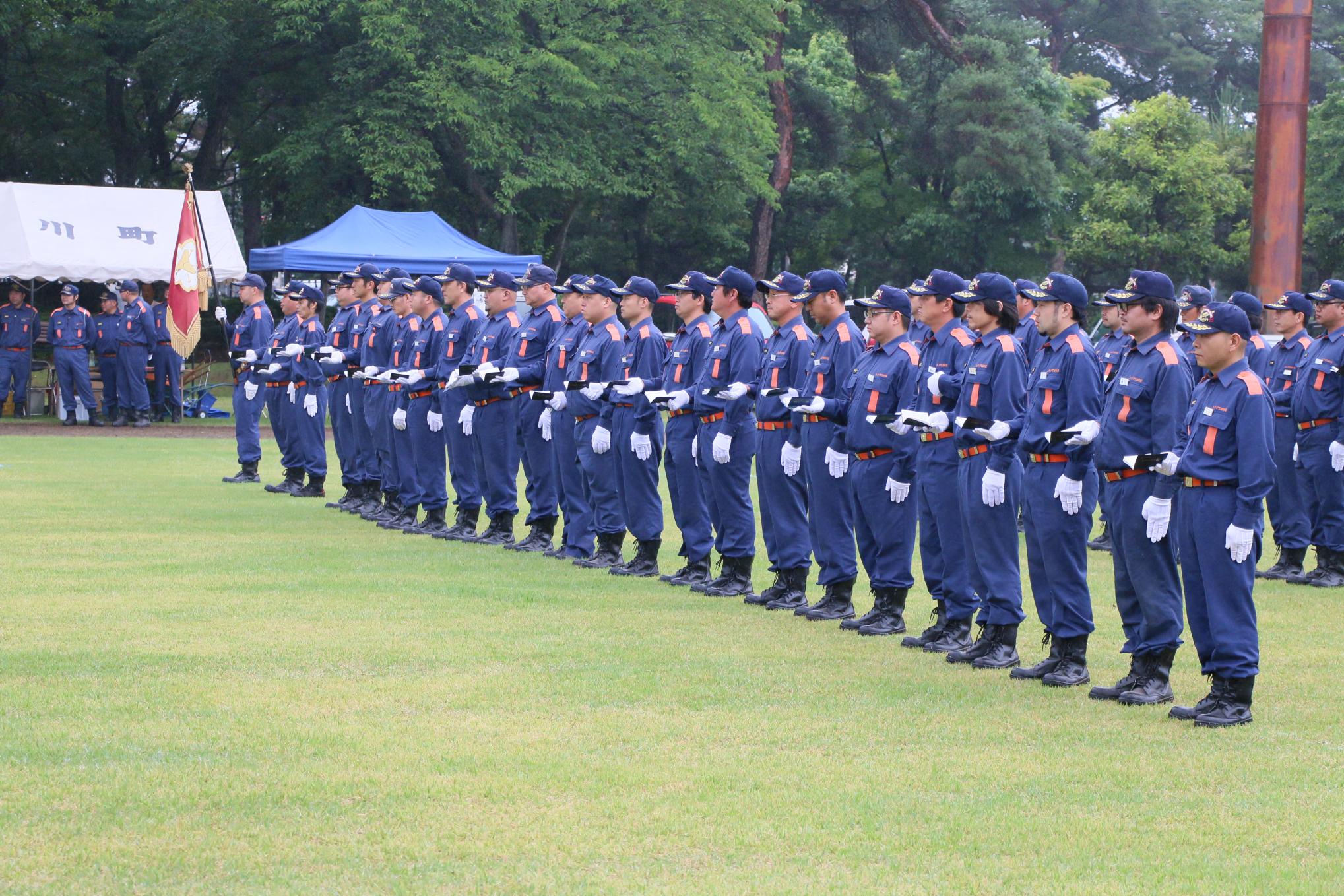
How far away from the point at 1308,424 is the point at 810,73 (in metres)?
30.5

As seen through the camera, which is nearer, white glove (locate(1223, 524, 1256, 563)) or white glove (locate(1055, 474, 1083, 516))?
white glove (locate(1223, 524, 1256, 563))

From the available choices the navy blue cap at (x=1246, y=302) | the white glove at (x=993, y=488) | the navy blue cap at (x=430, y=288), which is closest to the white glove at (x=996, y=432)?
the white glove at (x=993, y=488)

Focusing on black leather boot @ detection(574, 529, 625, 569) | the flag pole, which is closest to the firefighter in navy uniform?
black leather boot @ detection(574, 529, 625, 569)

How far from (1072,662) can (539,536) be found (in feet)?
19.7

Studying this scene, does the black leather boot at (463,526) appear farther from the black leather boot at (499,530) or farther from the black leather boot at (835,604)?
the black leather boot at (835,604)

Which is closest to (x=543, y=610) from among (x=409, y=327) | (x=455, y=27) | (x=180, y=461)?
(x=409, y=327)

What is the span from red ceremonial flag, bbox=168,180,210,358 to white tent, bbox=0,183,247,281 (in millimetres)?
2759

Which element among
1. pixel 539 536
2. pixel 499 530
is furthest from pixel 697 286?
pixel 499 530

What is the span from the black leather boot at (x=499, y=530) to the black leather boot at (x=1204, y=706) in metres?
7.23

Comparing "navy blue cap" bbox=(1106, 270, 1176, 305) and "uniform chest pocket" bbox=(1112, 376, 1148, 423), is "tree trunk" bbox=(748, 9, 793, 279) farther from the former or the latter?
"uniform chest pocket" bbox=(1112, 376, 1148, 423)

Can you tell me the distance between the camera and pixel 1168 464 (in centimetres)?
743

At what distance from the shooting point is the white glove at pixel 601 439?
12117 mm

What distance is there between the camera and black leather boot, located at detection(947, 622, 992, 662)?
880 cm

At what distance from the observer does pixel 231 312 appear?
125 feet
